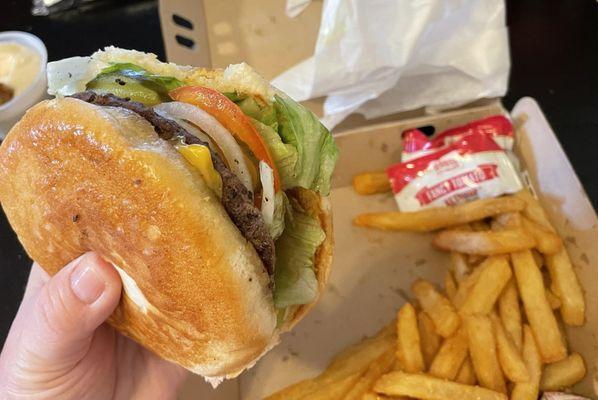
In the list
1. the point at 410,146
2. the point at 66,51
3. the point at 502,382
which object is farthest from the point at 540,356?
the point at 66,51

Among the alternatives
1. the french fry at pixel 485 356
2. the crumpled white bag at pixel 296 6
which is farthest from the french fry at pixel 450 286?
the crumpled white bag at pixel 296 6

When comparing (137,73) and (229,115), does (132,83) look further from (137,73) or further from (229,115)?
(229,115)

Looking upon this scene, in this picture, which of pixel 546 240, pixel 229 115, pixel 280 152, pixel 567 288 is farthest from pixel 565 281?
pixel 229 115

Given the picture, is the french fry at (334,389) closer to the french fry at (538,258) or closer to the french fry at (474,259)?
the french fry at (474,259)

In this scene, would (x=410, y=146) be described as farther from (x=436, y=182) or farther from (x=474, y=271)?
(x=474, y=271)

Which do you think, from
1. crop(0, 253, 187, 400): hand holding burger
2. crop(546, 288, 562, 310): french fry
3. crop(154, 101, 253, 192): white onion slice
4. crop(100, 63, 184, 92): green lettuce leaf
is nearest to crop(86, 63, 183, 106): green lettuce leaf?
crop(100, 63, 184, 92): green lettuce leaf

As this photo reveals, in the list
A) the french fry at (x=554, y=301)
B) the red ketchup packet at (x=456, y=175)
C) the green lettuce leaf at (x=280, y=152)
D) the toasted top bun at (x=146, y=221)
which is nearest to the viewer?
the toasted top bun at (x=146, y=221)

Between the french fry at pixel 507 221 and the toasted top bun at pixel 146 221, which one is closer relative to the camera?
the toasted top bun at pixel 146 221

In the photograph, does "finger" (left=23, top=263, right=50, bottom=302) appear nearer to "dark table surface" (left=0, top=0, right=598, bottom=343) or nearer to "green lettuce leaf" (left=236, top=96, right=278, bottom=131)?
"dark table surface" (left=0, top=0, right=598, bottom=343)
